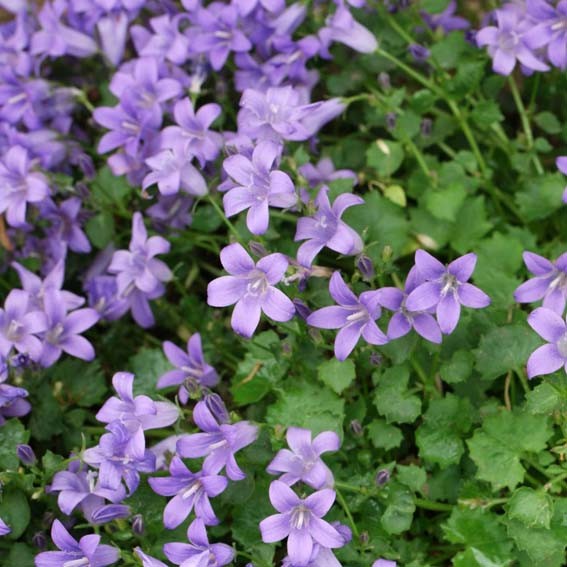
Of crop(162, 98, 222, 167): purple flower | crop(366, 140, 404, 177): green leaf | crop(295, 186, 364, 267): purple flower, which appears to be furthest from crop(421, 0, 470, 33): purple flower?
crop(295, 186, 364, 267): purple flower

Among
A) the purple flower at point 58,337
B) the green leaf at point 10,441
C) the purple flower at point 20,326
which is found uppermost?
the purple flower at point 20,326

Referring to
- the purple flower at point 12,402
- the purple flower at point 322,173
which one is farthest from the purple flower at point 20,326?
the purple flower at point 322,173

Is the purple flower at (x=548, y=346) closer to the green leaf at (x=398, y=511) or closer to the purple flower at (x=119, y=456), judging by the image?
the green leaf at (x=398, y=511)

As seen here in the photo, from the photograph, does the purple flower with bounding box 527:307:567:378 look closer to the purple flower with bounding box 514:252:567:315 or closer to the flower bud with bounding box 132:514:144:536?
the purple flower with bounding box 514:252:567:315

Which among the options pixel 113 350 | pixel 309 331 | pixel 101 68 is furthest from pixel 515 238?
pixel 101 68

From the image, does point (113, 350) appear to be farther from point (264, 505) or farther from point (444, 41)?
point (444, 41)
